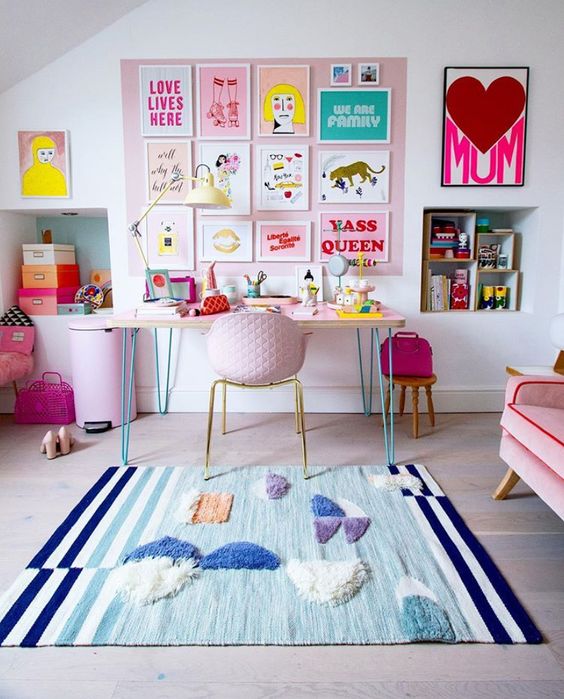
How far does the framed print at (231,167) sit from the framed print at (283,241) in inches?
7.6

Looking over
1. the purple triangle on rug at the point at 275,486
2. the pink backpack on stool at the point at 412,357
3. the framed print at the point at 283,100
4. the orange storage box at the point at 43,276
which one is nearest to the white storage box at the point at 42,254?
the orange storage box at the point at 43,276

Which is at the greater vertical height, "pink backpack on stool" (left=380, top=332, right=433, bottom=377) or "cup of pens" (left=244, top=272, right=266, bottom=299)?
"cup of pens" (left=244, top=272, right=266, bottom=299)

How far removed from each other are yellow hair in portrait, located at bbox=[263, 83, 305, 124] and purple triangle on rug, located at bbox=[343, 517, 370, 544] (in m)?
2.28

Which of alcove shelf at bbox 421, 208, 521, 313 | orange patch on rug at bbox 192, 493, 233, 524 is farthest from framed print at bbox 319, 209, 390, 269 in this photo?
orange patch on rug at bbox 192, 493, 233, 524

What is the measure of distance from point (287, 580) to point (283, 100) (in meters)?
2.62

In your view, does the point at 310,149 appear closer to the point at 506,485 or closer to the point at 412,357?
the point at 412,357

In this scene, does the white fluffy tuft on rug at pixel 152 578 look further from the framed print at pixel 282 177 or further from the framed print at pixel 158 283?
the framed print at pixel 282 177

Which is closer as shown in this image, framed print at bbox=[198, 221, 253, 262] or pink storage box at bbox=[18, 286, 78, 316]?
framed print at bbox=[198, 221, 253, 262]

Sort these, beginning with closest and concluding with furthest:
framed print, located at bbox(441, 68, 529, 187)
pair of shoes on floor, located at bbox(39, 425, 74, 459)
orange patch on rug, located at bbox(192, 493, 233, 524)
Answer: orange patch on rug, located at bbox(192, 493, 233, 524) → pair of shoes on floor, located at bbox(39, 425, 74, 459) → framed print, located at bbox(441, 68, 529, 187)

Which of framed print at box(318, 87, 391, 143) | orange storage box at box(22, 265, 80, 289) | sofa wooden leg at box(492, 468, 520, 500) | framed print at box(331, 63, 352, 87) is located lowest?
sofa wooden leg at box(492, 468, 520, 500)

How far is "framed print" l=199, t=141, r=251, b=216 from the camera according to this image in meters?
3.13

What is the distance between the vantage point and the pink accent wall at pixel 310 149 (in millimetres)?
3055

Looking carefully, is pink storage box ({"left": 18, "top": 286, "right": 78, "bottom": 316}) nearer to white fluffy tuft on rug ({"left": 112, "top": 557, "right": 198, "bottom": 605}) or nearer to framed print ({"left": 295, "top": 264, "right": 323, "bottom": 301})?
framed print ({"left": 295, "top": 264, "right": 323, "bottom": 301})

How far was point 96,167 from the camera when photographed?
10.4ft
